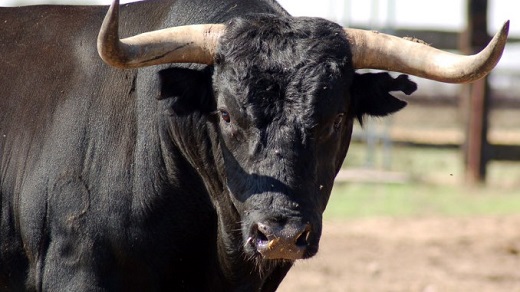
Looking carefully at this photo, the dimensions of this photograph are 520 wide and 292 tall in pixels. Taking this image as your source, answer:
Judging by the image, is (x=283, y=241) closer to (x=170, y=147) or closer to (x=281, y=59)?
(x=281, y=59)

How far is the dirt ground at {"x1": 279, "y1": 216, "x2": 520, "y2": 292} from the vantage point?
416 inches

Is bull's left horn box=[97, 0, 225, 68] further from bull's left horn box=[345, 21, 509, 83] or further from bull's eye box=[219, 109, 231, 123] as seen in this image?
bull's left horn box=[345, 21, 509, 83]

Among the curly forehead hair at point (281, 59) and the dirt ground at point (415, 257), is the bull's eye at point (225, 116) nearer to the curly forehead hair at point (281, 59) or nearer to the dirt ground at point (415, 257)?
the curly forehead hair at point (281, 59)

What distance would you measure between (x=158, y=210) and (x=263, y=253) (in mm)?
967

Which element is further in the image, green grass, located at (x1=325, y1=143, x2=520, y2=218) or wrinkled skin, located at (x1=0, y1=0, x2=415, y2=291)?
green grass, located at (x1=325, y1=143, x2=520, y2=218)

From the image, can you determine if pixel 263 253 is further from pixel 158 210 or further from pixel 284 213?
pixel 158 210

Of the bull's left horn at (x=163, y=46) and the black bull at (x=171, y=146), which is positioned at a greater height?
the bull's left horn at (x=163, y=46)

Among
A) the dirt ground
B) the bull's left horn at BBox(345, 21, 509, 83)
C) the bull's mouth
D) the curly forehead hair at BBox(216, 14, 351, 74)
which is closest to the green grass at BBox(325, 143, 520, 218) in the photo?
the dirt ground

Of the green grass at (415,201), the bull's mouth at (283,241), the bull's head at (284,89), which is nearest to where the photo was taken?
the bull's mouth at (283,241)

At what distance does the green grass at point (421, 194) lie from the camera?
14.8 metres

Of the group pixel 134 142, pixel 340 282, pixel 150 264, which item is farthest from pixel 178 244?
pixel 340 282

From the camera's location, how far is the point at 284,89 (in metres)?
5.41

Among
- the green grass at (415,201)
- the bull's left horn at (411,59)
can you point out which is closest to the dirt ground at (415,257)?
the green grass at (415,201)

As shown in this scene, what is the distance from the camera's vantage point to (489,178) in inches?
742
